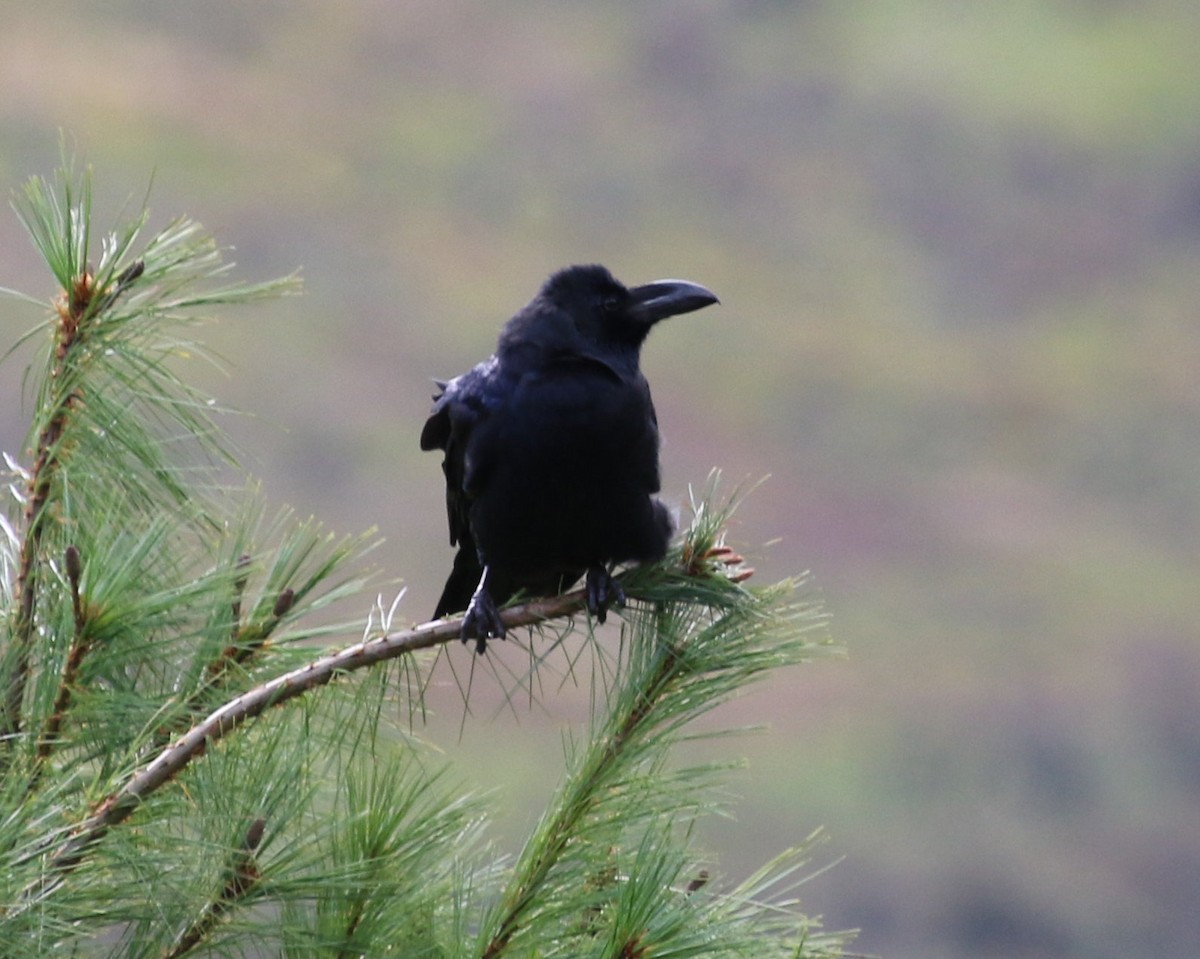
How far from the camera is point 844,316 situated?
225ft

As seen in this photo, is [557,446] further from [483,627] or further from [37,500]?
[37,500]

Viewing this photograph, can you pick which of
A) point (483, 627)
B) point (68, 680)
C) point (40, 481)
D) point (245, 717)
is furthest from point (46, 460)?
point (483, 627)

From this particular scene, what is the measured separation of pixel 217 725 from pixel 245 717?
0.05m

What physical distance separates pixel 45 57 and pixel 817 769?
43.3m

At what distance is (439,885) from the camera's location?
3.20 metres

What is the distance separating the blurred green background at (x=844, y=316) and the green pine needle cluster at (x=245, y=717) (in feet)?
118

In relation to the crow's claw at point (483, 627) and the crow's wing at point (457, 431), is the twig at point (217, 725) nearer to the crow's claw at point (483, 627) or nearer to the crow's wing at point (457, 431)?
the crow's claw at point (483, 627)

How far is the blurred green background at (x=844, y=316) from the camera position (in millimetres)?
48438

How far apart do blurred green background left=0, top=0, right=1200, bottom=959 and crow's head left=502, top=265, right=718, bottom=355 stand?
113 ft

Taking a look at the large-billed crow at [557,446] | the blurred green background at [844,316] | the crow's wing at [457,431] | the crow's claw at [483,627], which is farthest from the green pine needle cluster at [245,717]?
the blurred green background at [844,316]

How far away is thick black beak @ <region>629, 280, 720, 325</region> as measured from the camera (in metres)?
5.23

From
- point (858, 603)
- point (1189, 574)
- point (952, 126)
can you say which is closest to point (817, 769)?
point (858, 603)

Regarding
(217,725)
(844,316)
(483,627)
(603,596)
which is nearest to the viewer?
(217,725)

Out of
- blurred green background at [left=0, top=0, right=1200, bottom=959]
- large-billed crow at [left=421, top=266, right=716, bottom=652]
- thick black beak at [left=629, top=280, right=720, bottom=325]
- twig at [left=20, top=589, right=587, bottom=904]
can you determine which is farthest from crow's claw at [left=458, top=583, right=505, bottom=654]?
blurred green background at [left=0, top=0, right=1200, bottom=959]
